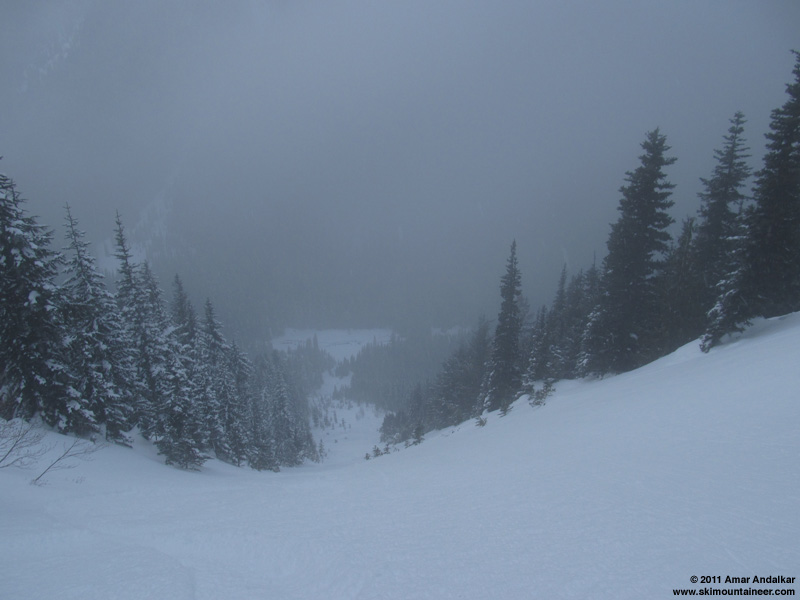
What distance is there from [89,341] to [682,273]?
32800mm

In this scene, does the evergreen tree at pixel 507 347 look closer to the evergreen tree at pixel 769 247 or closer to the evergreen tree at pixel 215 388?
the evergreen tree at pixel 769 247

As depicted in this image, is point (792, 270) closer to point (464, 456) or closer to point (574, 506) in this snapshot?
point (464, 456)

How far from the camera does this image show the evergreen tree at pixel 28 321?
48.7 ft

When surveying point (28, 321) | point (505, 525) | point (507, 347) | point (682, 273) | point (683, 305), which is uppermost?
point (28, 321)

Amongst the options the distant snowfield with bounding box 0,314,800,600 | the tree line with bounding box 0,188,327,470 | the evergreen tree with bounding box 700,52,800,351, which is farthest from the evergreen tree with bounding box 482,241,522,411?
the tree line with bounding box 0,188,327,470

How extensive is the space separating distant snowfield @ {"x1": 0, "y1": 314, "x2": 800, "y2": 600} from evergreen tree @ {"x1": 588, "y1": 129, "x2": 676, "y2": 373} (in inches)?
412

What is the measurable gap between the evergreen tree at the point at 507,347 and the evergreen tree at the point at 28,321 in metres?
26.2

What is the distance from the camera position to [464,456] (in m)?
10.0

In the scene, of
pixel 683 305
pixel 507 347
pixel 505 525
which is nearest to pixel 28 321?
pixel 505 525

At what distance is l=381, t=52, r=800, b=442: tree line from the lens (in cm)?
1305

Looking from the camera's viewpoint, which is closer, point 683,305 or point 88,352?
point 88,352

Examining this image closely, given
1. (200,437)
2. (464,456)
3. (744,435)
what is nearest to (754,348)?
(744,435)

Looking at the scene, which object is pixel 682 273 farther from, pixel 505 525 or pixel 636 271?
pixel 505 525

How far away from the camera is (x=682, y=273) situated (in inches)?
738
